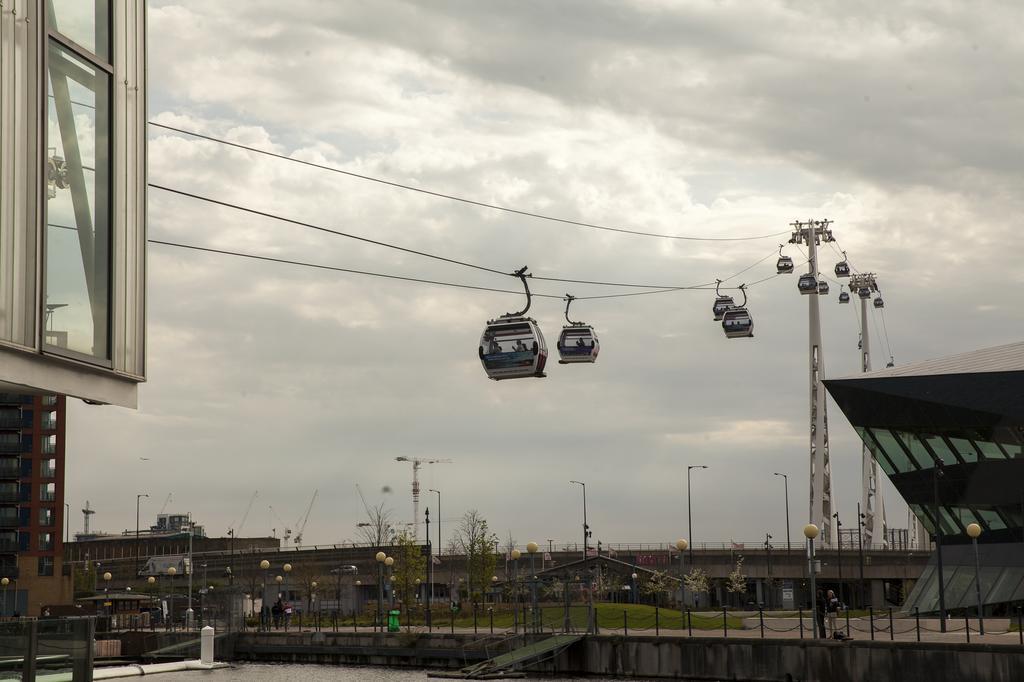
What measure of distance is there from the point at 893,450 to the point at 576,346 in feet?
95.0

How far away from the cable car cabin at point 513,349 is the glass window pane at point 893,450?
104ft

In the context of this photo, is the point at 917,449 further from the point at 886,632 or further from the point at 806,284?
the point at 806,284

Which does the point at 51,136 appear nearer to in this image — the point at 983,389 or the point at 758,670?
the point at 758,670

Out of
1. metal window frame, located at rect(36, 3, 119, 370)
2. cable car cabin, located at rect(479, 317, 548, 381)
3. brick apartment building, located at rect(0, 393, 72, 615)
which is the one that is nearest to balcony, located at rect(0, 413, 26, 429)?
brick apartment building, located at rect(0, 393, 72, 615)

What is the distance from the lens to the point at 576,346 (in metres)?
45.4

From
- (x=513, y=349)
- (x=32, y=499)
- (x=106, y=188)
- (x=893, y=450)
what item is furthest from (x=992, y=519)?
(x=32, y=499)

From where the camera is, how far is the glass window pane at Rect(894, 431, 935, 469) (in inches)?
2574

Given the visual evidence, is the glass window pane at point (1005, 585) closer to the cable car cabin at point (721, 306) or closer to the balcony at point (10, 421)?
the cable car cabin at point (721, 306)

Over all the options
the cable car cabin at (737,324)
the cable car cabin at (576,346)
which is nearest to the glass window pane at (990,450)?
the cable car cabin at (737,324)

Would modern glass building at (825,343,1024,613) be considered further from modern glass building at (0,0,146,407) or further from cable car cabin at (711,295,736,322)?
modern glass building at (0,0,146,407)

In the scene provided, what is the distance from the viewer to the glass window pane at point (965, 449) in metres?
62.9

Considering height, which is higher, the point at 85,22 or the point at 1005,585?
the point at 85,22

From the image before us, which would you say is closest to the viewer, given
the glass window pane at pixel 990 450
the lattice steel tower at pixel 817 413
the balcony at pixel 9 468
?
the glass window pane at pixel 990 450

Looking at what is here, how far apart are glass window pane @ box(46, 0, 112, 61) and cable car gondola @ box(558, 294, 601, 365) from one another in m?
28.8
